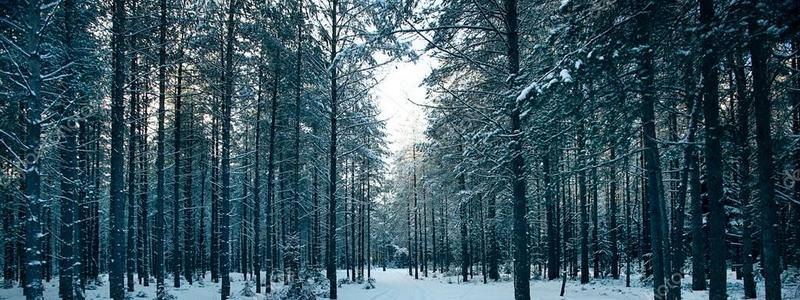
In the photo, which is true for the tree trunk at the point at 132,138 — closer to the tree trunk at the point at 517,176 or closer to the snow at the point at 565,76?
the tree trunk at the point at 517,176

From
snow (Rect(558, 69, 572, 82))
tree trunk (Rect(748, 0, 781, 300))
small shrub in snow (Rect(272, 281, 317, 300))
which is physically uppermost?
snow (Rect(558, 69, 572, 82))

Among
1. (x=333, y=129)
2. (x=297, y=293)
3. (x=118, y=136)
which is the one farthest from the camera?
(x=333, y=129)

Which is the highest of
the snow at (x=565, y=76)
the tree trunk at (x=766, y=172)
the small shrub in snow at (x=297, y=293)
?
the snow at (x=565, y=76)

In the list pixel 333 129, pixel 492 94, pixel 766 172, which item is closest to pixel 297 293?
pixel 333 129

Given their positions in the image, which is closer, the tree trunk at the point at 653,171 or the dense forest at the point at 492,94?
the dense forest at the point at 492,94

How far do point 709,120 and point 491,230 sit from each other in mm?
22574

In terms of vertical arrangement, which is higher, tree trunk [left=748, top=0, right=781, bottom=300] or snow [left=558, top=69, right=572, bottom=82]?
snow [left=558, top=69, right=572, bottom=82]

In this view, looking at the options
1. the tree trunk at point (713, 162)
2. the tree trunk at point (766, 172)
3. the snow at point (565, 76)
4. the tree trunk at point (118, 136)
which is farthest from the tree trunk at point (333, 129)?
the tree trunk at point (766, 172)

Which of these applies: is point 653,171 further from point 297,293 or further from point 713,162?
point 297,293

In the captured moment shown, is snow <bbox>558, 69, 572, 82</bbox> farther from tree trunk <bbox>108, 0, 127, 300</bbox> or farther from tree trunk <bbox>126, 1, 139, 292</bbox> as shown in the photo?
tree trunk <bbox>126, 1, 139, 292</bbox>

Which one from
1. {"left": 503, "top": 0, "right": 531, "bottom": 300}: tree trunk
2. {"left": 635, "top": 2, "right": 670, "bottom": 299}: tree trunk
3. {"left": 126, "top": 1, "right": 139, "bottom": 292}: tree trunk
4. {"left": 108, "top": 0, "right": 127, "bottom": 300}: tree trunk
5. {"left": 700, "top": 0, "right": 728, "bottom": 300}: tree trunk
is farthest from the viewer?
{"left": 126, "top": 1, "right": 139, "bottom": 292}: tree trunk

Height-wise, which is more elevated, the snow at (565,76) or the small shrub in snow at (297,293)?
the snow at (565,76)

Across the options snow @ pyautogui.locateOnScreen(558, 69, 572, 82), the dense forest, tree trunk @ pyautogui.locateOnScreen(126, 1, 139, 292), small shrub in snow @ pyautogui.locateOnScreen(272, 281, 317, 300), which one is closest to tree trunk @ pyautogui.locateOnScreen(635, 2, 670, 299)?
the dense forest

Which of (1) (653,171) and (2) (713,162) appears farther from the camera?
(1) (653,171)
